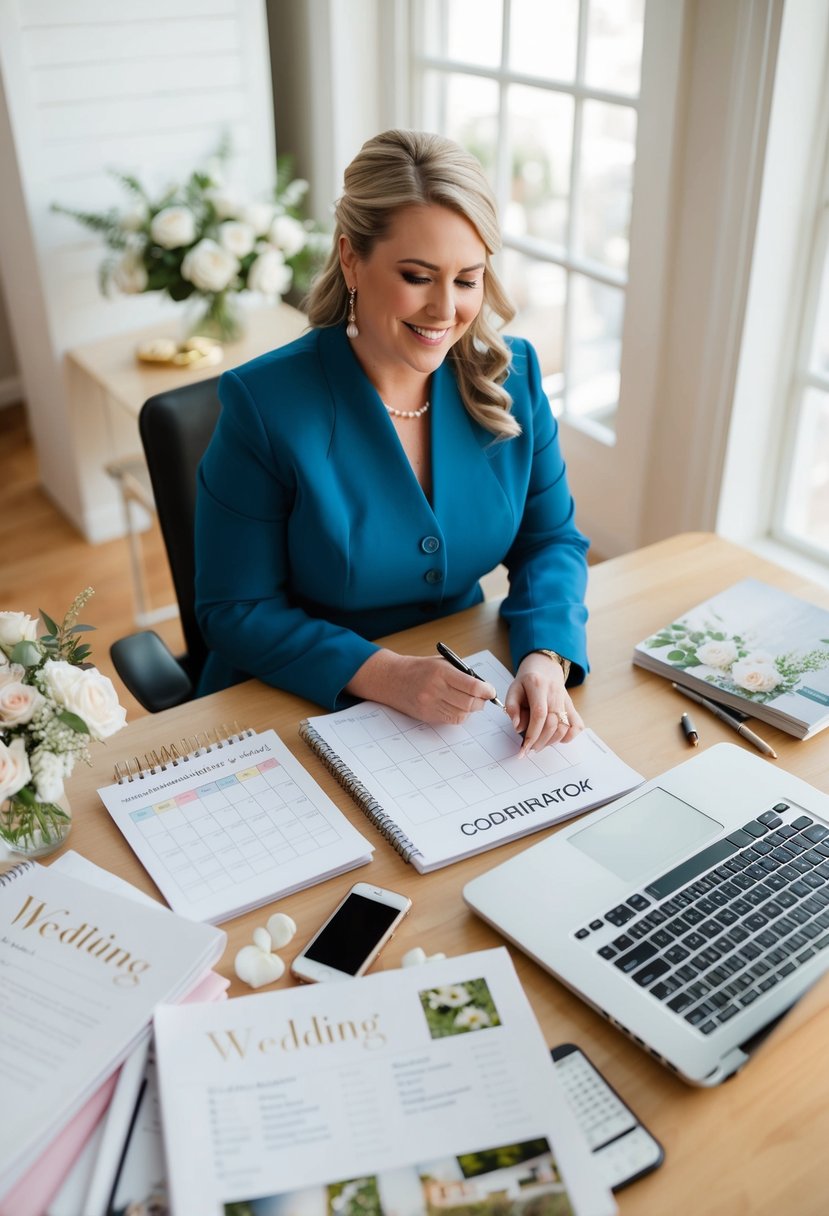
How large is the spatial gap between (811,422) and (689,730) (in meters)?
1.14

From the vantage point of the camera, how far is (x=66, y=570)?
10.3 feet

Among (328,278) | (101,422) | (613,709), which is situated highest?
(328,278)

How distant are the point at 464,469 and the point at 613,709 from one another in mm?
396

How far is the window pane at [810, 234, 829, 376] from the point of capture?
2085mm

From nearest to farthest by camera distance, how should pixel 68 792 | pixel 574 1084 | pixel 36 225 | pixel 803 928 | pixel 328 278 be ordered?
1. pixel 574 1084
2. pixel 803 928
3. pixel 68 792
4. pixel 328 278
5. pixel 36 225

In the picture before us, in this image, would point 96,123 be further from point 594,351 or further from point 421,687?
point 421,687

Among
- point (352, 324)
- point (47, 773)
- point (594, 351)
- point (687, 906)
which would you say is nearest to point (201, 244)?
point (594, 351)

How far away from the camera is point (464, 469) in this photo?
1556 millimetres

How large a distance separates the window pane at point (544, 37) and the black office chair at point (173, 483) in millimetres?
1195

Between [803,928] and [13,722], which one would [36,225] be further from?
[803,928]

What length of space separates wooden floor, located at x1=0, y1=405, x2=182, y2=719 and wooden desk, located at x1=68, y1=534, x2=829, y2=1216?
1466 mm

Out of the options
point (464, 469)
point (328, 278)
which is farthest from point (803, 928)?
point (328, 278)

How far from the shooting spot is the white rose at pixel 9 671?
1.08 m

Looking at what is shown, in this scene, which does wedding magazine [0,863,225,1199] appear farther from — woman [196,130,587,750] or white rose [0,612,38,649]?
woman [196,130,587,750]
